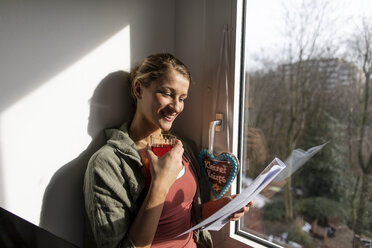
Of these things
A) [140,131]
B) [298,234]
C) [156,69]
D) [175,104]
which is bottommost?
[298,234]

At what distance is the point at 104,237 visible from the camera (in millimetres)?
761

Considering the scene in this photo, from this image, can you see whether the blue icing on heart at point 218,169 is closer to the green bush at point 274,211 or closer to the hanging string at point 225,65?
the hanging string at point 225,65

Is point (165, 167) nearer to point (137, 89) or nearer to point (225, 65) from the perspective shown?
point (137, 89)

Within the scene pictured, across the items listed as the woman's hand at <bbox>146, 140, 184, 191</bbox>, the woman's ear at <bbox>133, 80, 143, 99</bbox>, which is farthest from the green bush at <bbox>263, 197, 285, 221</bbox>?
the woman's ear at <bbox>133, 80, 143, 99</bbox>

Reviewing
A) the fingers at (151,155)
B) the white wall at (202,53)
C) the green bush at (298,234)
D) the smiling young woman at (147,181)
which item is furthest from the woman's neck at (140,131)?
the green bush at (298,234)

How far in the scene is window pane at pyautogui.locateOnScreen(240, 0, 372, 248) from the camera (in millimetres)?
806

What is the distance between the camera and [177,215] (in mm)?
912

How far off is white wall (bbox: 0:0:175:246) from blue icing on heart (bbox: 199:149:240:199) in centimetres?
39

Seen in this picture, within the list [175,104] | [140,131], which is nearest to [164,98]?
[175,104]

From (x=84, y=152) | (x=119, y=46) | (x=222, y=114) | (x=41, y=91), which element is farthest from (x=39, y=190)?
(x=222, y=114)

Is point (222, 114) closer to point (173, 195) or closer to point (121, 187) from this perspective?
point (173, 195)

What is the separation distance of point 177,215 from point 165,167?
0.21m

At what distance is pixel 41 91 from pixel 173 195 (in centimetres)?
53

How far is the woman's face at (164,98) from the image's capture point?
2.86 feet
